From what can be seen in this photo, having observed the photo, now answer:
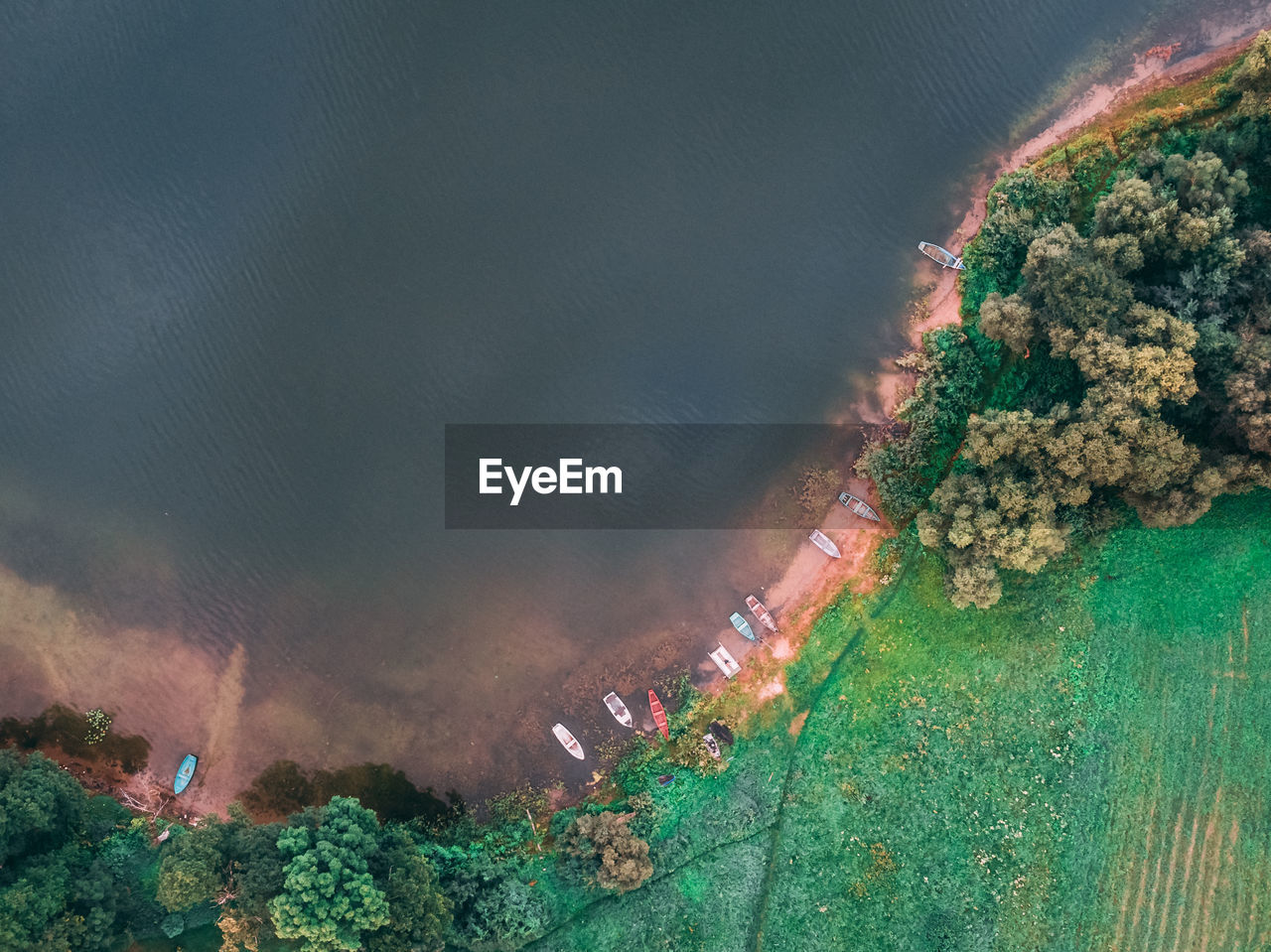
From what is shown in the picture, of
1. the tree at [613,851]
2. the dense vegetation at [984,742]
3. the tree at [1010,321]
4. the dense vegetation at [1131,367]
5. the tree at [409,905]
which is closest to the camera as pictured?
the dense vegetation at [1131,367]

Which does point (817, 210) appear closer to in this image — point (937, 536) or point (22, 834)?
point (937, 536)

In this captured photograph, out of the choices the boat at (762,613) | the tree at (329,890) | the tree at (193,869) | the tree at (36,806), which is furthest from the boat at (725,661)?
the tree at (36,806)

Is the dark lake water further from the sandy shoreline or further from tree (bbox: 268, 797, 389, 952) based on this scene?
tree (bbox: 268, 797, 389, 952)

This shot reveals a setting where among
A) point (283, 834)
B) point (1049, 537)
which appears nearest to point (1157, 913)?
point (1049, 537)

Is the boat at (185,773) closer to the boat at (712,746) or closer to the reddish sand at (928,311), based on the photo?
the boat at (712,746)

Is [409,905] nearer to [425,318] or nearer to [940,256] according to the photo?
[425,318]

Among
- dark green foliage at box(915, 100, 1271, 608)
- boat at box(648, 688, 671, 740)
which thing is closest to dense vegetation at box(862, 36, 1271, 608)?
dark green foliage at box(915, 100, 1271, 608)
